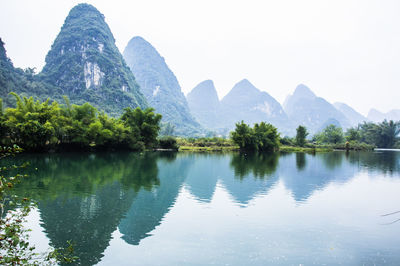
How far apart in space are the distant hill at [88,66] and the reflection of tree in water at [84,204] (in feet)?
264

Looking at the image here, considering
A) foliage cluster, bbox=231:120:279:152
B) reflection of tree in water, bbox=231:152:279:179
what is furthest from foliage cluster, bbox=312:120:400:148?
reflection of tree in water, bbox=231:152:279:179

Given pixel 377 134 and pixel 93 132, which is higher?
pixel 377 134

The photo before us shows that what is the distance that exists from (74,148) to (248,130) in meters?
26.8

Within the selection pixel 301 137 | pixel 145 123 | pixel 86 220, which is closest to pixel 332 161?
pixel 145 123

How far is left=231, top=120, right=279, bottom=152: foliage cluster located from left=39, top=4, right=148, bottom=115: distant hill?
56778 mm

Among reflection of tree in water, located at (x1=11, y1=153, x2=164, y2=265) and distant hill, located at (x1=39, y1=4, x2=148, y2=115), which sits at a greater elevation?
distant hill, located at (x1=39, y1=4, x2=148, y2=115)

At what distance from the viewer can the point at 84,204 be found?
8.24m

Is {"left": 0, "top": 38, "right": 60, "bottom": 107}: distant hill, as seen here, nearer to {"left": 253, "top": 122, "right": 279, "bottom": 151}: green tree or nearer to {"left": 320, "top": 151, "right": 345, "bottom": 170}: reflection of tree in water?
{"left": 253, "top": 122, "right": 279, "bottom": 151}: green tree

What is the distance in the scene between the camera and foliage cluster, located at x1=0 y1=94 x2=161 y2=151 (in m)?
23.4

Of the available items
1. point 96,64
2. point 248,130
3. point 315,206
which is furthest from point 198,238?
point 96,64

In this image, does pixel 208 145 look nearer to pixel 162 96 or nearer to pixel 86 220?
pixel 86 220

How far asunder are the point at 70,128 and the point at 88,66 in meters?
88.9

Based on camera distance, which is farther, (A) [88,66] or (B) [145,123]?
(A) [88,66]

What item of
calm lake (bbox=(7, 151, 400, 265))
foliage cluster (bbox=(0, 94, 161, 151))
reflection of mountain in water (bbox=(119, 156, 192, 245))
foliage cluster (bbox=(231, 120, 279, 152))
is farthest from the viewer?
foliage cluster (bbox=(231, 120, 279, 152))
